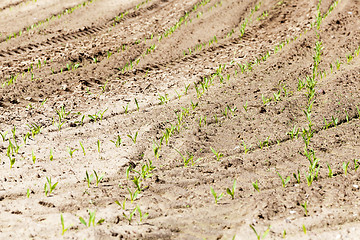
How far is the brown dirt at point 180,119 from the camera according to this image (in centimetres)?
293

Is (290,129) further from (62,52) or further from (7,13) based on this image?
(7,13)

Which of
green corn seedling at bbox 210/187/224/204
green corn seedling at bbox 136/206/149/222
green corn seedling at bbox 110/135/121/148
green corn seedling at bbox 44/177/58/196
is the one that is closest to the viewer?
green corn seedling at bbox 136/206/149/222

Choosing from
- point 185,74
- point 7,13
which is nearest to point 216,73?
point 185,74

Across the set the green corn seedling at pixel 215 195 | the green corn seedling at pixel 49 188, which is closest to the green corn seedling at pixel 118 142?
the green corn seedling at pixel 49 188

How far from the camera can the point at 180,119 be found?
165 inches

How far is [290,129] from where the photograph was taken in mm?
4035

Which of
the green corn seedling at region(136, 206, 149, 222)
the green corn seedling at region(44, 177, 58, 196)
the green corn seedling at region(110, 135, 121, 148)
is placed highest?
the green corn seedling at region(110, 135, 121, 148)

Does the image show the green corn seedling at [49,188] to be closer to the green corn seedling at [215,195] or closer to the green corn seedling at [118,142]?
the green corn seedling at [118,142]

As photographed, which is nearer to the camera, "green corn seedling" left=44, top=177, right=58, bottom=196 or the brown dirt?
the brown dirt

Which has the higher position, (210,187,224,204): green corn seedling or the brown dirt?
the brown dirt

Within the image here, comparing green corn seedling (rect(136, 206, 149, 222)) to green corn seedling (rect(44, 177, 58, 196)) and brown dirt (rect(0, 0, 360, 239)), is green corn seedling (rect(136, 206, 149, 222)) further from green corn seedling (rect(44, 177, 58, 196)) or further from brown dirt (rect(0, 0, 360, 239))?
green corn seedling (rect(44, 177, 58, 196))

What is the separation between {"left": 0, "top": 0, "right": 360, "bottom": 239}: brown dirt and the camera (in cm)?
293

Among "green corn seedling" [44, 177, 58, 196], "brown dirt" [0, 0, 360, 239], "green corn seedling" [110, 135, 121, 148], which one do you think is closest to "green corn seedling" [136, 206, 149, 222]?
"brown dirt" [0, 0, 360, 239]

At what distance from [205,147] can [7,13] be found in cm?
565
